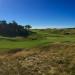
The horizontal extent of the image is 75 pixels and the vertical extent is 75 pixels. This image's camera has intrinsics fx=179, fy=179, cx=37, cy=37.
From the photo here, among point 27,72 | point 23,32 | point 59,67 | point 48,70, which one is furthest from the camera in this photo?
point 23,32

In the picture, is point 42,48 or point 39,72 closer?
point 39,72

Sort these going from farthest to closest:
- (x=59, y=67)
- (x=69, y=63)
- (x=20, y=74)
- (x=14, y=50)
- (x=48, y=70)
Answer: (x=14, y=50) < (x=69, y=63) < (x=59, y=67) < (x=48, y=70) < (x=20, y=74)

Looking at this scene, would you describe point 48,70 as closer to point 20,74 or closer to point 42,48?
point 20,74

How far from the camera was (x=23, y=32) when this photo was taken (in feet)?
193

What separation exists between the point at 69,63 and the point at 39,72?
3536mm

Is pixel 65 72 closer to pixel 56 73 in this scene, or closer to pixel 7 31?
pixel 56 73

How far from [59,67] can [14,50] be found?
32.4ft

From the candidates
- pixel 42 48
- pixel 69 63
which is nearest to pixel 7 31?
pixel 42 48

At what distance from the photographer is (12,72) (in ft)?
37.3

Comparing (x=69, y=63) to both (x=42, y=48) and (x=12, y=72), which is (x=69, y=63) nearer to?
(x=12, y=72)

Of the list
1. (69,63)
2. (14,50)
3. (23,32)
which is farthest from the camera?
(23,32)

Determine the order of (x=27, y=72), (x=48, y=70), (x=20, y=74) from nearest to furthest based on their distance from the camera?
(x=20, y=74) < (x=27, y=72) < (x=48, y=70)

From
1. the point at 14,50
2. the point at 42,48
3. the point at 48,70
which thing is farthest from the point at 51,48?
the point at 48,70

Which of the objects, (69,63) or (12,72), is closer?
(12,72)
